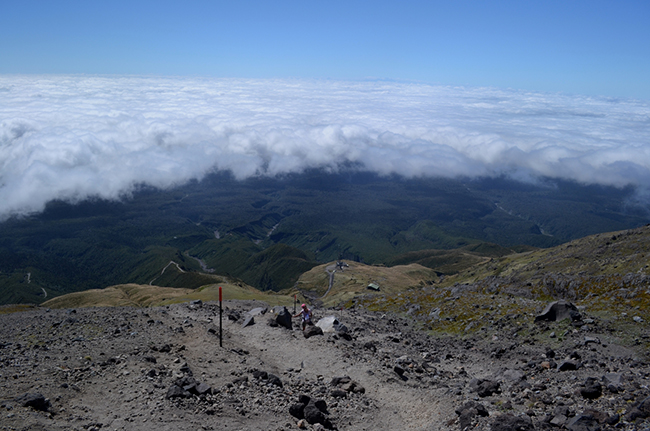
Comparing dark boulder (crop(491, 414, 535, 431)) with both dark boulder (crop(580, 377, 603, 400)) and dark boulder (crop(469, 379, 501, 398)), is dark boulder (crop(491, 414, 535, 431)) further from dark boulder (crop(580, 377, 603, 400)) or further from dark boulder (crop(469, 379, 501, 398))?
dark boulder (crop(469, 379, 501, 398))

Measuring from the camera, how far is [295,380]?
75.3 ft

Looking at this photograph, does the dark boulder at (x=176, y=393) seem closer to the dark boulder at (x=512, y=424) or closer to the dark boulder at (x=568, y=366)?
the dark boulder at (x=512, y=424)

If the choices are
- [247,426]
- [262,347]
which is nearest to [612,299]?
[262,347]

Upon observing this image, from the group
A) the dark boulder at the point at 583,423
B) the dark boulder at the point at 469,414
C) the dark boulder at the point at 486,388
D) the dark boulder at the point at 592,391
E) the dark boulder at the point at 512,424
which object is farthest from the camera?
the dark boulder at the point at 486,388

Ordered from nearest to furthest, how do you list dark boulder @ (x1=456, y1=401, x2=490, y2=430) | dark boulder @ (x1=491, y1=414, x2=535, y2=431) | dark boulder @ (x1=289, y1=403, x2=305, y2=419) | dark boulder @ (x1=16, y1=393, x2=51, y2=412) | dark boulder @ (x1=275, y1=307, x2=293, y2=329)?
1. dark boulder @ (x1=491, y1=414, x2=535, y2=431)
2. dark boulder @ (x1=16, y1=393, x2=51, y2=412)
3. dark boulder @ (x1=456, y1=401, x2=490, y2=430)
4. dark boulder @ (x1=289, y1=403, x2=305, y2=419)
5. dark boulder @ (x1=275, y1=307, x2=293, y2=329)

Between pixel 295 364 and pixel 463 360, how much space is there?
41.7 ft

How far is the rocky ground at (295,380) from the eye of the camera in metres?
16.9

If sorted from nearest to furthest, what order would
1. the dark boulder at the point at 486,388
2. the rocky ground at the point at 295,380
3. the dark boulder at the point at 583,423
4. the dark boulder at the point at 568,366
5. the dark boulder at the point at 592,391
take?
1. the dark boulder at the point at 583,423
2. the rocky ground at the point at 295,380
3. the dark boulder at the point at 592,391
4. the dark boulder at the point at 486,388
5. the dark boulder at the point at 568,366

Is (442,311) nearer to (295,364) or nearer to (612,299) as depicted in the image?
(612,299)

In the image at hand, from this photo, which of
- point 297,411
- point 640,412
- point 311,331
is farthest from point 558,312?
point 297,411

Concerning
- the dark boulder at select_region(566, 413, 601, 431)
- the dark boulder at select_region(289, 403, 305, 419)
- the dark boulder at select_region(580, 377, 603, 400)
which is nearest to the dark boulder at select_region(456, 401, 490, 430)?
the dark boulder at select_region(566, 413, 601, 431)

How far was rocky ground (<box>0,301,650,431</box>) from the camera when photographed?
16859mm

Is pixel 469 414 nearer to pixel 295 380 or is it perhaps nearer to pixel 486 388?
pixel 486 388

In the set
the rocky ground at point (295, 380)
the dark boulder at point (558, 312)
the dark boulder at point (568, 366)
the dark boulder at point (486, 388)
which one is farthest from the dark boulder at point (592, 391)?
the dark boulder at point (558, 312)
